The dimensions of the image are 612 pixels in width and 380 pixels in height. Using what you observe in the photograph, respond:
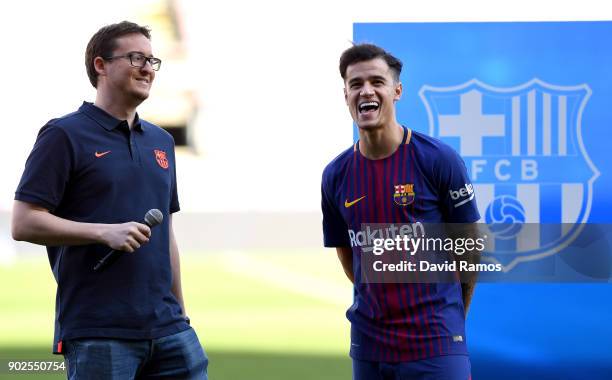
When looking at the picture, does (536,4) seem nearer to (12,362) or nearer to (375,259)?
(375,259)

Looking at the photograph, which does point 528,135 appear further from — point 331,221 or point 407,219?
point 407,219

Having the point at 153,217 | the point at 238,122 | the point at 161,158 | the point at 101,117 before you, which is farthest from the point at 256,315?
the point at 153,217

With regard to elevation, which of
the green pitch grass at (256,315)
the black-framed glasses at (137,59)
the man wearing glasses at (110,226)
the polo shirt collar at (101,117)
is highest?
the black-framed glasses at (137,59)

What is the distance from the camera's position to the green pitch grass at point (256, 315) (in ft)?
20.5

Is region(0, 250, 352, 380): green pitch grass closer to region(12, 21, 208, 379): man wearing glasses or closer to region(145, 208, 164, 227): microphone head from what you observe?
region(12, 21, 208, 379): man wearing glasses

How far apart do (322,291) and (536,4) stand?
3214 millimetres

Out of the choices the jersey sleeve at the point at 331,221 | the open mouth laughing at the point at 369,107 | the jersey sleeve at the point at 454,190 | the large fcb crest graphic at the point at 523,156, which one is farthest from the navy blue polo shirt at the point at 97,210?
the large fcb crest graphic at the point at 523,156

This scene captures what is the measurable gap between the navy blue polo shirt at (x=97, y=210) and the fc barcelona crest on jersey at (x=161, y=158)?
94 millimetres

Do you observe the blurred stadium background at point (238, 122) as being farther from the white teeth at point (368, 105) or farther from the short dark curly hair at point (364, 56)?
the white teeth at point (368, 105)

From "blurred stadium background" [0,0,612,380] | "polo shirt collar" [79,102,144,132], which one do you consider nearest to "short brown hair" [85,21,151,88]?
"polo shirt collar" [79,102,144,132]

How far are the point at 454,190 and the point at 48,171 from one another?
1474 mm

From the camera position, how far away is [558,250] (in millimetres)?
4859

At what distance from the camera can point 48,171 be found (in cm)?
295

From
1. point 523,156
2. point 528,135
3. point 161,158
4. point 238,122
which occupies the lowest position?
point 161,158
